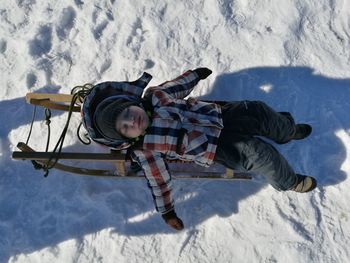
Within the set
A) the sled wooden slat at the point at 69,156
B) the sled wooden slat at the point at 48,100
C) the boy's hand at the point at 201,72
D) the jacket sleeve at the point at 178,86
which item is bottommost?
the sled wooden slat at the point at 69,156

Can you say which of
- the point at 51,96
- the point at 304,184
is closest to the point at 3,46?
the point at 51,96

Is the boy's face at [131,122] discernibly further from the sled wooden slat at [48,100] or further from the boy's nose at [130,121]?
the sled wooden slat at [48,100]

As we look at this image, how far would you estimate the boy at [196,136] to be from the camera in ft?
9.09

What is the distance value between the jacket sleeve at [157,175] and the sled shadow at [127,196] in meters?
0.49

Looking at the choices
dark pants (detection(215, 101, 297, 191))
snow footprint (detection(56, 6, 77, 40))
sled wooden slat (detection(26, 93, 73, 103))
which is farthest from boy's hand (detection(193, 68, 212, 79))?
snow footprint (detection(56, 6, 77, 40))

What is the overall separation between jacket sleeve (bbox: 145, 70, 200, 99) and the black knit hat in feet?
1.42

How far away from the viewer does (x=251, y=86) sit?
3.63 metres

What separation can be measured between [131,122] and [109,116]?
0.42 feet

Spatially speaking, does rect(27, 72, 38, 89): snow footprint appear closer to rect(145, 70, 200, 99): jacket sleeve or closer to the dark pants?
rect(145, 70, 200, 99): jacket sleeve

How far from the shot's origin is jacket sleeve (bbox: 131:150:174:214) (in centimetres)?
281

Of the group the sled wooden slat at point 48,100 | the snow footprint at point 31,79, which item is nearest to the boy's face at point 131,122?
the sled wooden slat at point 48,100

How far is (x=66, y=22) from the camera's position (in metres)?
3.91

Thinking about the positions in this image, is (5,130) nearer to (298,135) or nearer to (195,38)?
(195,38)

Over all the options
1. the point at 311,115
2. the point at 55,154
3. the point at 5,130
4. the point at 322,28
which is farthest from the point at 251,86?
the point at 5,130
